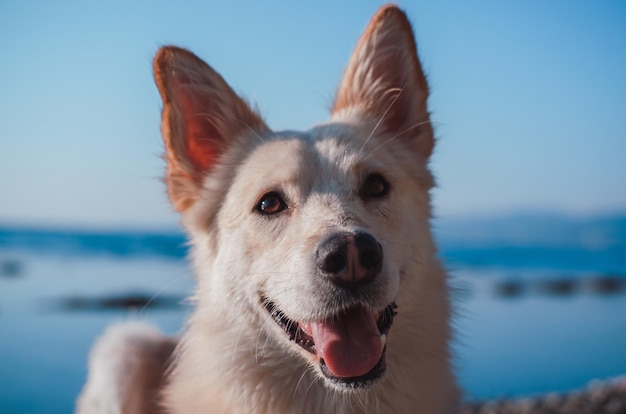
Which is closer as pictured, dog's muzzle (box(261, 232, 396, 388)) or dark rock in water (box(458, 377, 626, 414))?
dog's muzzle (box(261, 232, 396, 388))

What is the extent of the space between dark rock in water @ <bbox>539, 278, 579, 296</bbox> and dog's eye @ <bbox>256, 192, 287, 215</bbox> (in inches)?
511

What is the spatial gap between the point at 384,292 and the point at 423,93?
1497 mm

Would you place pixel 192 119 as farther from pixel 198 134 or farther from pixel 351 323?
pixel 351 323

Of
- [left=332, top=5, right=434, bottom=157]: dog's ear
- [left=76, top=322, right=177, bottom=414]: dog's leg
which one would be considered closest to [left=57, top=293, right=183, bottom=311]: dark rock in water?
[left=76, top=322, right=177, bottom=414]: dog's leg

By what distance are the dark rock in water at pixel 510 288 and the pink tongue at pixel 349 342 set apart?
470 inches

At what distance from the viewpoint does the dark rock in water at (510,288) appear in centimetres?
1439

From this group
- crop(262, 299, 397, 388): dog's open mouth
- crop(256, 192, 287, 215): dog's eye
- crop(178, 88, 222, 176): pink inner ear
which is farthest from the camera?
crop(178, 88, 222, 176): pink inner ear

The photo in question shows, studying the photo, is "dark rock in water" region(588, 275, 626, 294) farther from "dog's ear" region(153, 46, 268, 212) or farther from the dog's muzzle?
the dog's muzzle

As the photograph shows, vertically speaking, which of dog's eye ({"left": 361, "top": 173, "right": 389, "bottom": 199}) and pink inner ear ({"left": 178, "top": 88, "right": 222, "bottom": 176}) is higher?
pink inner ear ({"left": 178, "top": 88, "right": 222, "bottom": 176})

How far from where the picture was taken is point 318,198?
3170 mm

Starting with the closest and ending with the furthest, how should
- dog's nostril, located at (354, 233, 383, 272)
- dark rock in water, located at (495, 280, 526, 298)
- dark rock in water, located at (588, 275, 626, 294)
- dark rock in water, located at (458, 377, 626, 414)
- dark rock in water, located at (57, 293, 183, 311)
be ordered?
dog's nostril, located at (354, 233, 383, 272) → dark rock in water, located at (458, 377, 626, 414) → dark rock in water, located at (57, 293, 183, 311) → dark rock in water, located at (495, 280, 526, 298) → dark rock in water, located at (588, 275, 626, 294)

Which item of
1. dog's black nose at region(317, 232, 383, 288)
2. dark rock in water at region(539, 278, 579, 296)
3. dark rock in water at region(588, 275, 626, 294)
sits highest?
dog's black nose at region(317, 232, 383, 288)

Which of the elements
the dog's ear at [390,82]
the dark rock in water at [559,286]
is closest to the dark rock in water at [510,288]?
the dark rock in water at [559,286]

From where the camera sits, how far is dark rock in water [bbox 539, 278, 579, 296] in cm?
1492
